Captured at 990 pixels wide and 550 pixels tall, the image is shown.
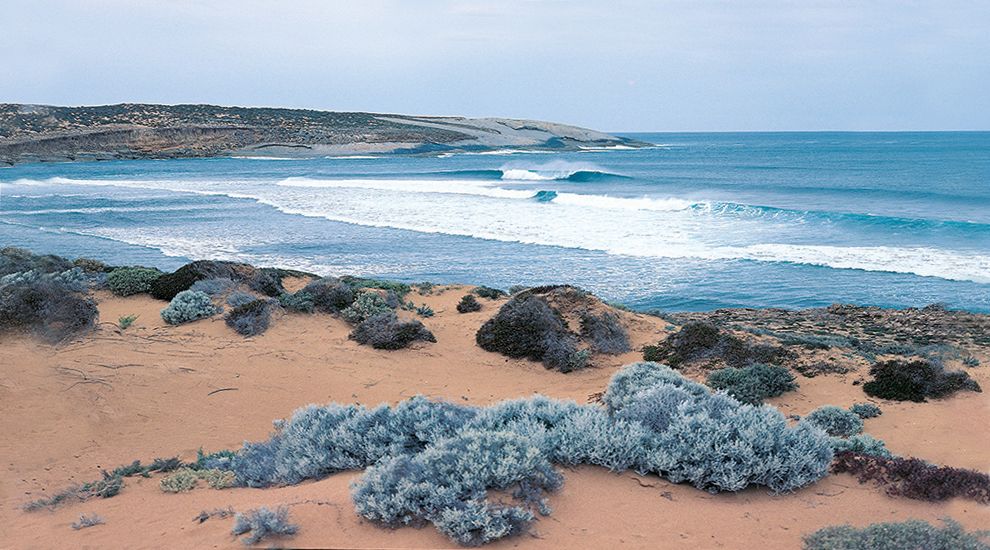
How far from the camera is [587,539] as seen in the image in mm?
4512

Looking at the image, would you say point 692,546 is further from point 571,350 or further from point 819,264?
point 819,264

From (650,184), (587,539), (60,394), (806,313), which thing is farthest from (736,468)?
(650,184)

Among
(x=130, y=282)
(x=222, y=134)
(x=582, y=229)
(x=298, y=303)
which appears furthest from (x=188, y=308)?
(x=222, y=134)

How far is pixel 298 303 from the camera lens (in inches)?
477

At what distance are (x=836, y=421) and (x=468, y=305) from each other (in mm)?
7108

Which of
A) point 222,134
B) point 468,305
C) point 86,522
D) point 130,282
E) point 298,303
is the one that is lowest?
point 468,305

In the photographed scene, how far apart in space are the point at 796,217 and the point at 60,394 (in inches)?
1212

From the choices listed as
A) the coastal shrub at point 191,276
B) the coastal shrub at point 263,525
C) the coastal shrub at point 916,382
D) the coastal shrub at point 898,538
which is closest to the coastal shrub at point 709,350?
the coastal shrub at point 916,382

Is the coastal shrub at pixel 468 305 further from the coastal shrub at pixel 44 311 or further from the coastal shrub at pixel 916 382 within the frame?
the coastal shrub at pixel 916 382

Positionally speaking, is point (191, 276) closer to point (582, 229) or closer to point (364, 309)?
point (364, 309)

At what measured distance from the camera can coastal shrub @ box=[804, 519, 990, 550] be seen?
426cm

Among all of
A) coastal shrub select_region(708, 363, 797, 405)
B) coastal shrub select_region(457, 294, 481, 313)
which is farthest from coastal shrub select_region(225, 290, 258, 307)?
coastal shrub select_region(708, 363, 797, 405)

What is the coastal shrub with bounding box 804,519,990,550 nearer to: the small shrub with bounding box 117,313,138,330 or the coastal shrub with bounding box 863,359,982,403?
the coastal shrub with bounding box 863,359,982,403

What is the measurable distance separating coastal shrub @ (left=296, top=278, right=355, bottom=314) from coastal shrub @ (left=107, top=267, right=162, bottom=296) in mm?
2781
